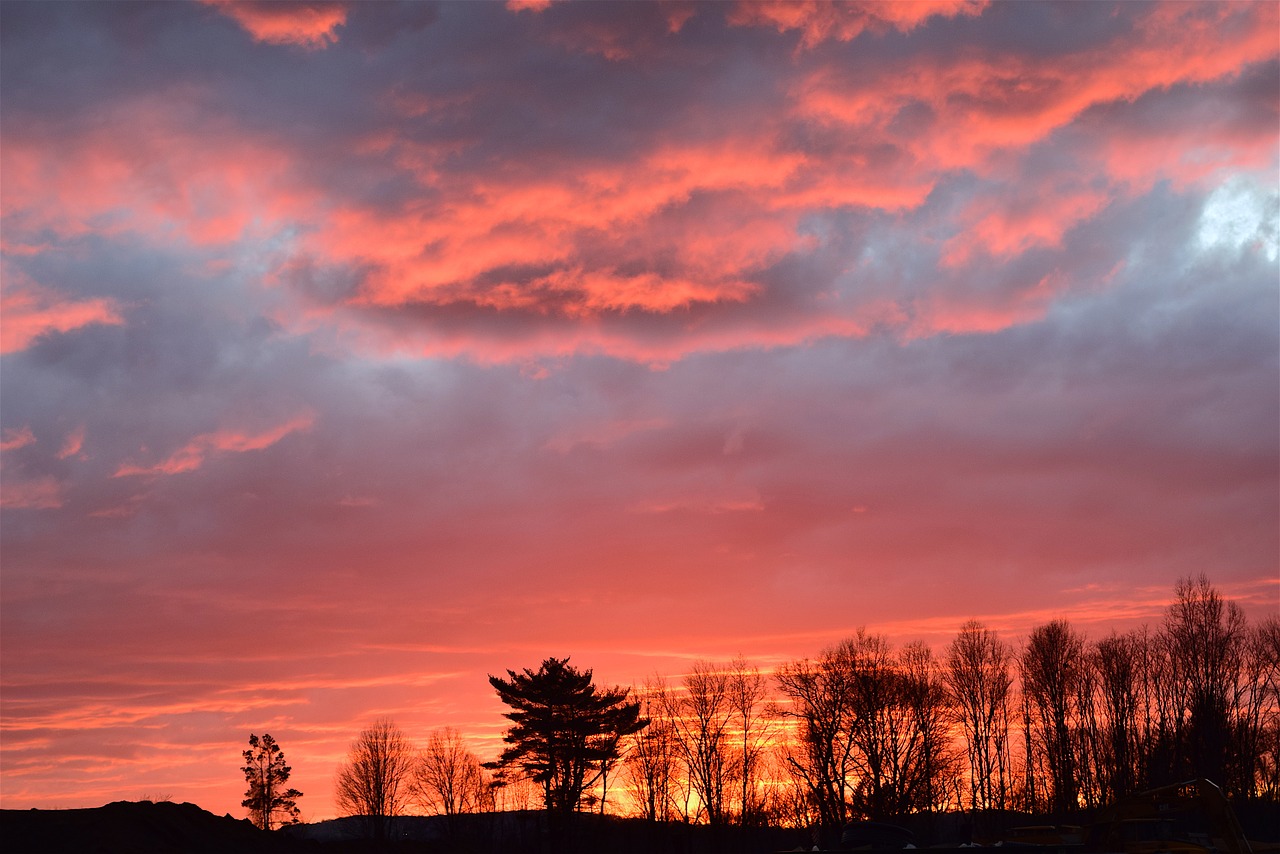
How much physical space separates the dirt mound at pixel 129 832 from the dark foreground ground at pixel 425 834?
6cm

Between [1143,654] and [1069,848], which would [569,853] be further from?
[1069,848]

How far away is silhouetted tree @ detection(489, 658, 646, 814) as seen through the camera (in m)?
89.9

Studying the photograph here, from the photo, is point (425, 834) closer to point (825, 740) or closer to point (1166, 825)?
point (825, 740)

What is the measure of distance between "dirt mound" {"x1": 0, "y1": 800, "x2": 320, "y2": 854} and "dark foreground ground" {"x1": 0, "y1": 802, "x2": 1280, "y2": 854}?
0.19 ft

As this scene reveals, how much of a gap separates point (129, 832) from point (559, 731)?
36719mm

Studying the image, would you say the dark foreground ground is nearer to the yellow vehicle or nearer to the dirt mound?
the dirt mound

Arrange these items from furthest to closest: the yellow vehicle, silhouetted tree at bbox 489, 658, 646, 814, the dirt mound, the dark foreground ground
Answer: silhouetted tree at bbox 489, 658, 646, 814, the dark foreground ground, the dirt mound, the yellow vehicle

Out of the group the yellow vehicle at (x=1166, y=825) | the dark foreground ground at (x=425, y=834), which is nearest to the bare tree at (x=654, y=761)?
the dark foreground ground at (x=425, y=834)

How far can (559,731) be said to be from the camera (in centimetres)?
9050

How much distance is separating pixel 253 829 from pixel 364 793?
64.1m

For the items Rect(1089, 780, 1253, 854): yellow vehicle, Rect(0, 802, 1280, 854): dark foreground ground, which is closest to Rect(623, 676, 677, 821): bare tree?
Rect(0, 802, 1280, 854): dark foreground ground

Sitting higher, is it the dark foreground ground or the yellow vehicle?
the yellow vehicle

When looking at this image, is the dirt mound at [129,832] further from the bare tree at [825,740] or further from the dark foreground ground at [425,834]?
the bare tree at [825,740]

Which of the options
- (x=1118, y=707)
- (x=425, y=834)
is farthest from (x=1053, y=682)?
(x=425, y=834)
